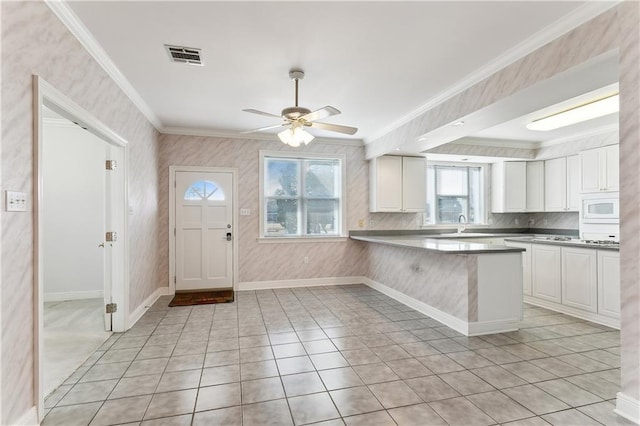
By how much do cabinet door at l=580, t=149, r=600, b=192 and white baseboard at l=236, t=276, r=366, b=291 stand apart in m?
3.80

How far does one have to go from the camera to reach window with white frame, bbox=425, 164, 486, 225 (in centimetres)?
640

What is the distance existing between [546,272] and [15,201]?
5.63 meters

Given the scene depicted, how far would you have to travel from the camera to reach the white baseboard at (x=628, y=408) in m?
1.89

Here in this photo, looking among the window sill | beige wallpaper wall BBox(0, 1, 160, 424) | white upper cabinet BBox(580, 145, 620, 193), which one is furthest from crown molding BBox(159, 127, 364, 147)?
white upper cabinet BBox(580, 145, 620, 193)

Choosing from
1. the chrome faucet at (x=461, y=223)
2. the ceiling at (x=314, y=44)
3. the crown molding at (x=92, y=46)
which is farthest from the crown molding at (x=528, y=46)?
the crown molding at (x=92, y=46)

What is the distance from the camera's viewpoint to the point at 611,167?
439 cm

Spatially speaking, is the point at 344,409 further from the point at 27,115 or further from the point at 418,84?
the point at 418,84

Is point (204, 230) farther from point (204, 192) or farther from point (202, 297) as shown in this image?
point (202, 297)

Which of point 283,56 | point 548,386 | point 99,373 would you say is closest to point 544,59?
point 283,56

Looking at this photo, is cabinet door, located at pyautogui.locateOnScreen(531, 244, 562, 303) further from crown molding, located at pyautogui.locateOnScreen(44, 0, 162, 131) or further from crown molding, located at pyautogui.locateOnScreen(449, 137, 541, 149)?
crown molding, located at pyautogui.locateOnScreen(44, 0, 162, 131)

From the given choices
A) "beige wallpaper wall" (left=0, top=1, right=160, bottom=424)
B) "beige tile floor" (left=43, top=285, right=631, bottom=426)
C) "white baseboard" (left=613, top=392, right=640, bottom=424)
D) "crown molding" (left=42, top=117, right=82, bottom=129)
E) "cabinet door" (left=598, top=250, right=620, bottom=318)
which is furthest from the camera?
"crown molding" (left=42, top=117, right=82, bottom=129)

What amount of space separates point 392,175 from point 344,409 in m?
4.28

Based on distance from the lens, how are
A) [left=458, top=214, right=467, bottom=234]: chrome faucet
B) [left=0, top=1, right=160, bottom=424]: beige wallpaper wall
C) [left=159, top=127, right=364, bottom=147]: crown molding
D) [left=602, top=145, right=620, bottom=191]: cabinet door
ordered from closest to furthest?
1. [left=0, top=1, right=160, bottom=424]: beige wallpaper wall
2. [left=602, top=145, right=620, bottom=191]: cabinet door
3. [left=159, top=127, right=364, bottom=147]: crown molding
4. [left=458, top=214, right=467, bottom=234]: chrome faucet

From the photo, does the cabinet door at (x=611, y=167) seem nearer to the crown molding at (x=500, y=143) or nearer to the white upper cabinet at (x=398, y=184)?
the crown molding at (x=500, y=143)
